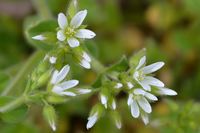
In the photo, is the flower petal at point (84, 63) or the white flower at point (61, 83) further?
the flower petal at point (84, 63)

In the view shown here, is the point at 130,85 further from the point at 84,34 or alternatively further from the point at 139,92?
the point at 84,34

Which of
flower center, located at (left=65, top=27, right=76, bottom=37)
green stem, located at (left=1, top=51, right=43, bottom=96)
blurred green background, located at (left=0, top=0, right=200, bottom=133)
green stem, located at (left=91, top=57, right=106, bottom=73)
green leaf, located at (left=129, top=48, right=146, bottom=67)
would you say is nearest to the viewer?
flower center, located at (left=65, top=27, right=76, bottom=37)

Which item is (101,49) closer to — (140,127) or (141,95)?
(140,127)

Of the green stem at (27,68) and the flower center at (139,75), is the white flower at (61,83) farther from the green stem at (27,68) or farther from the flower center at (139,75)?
the green stem at (27,68)

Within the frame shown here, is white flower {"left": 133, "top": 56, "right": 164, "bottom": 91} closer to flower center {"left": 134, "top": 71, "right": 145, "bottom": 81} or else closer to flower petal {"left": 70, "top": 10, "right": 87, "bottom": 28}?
flower center {"left": 134, "top": 71, "right": 145, "bottom": 81}

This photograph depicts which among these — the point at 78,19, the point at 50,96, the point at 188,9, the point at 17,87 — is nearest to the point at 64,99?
the point at 50,96

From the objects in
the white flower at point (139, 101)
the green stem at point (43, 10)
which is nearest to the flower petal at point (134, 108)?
the white flower at point (139, 101)

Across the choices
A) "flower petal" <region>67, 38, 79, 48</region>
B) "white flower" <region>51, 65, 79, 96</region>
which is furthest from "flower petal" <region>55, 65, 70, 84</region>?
"flower petal" <region>67, 38, 79, 48</region>
